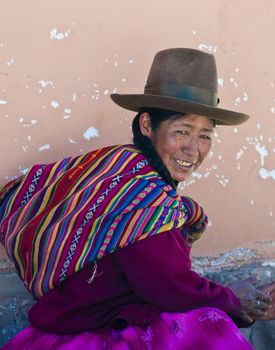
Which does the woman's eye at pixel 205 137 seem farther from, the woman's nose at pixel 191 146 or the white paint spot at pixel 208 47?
the white paint spot at pixel 208 47

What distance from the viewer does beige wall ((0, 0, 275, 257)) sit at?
3553 millimetres

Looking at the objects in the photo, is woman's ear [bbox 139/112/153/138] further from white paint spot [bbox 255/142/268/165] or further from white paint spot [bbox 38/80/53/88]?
white paint spot [bbox 255/142/268/165]

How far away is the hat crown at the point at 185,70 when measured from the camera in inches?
121

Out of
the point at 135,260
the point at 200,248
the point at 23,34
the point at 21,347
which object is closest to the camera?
the point at 135,260

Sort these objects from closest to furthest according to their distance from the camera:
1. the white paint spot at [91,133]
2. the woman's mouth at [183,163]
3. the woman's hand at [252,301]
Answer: the woman's hand at [252,301] → the woman's mouth at [183,163] → the white paint spot at [91,133]

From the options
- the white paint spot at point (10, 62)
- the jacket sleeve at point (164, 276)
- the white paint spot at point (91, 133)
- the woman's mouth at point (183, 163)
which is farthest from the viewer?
the white paint spot at point (91, 133)

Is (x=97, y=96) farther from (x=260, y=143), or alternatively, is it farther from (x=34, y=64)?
(x=260, y=143)

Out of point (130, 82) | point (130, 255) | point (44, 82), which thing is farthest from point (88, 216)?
point (130, 82)

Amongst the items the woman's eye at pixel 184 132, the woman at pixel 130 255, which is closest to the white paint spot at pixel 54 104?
the woman at pixel 130 255

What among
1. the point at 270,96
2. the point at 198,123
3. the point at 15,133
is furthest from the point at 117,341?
the point at 270,96

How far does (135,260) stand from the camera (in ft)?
8.95

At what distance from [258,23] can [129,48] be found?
803 mm

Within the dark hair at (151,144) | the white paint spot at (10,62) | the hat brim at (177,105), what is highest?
the white paint spot at (10,62)

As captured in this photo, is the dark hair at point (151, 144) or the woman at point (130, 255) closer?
the woman at point (130, 255)
